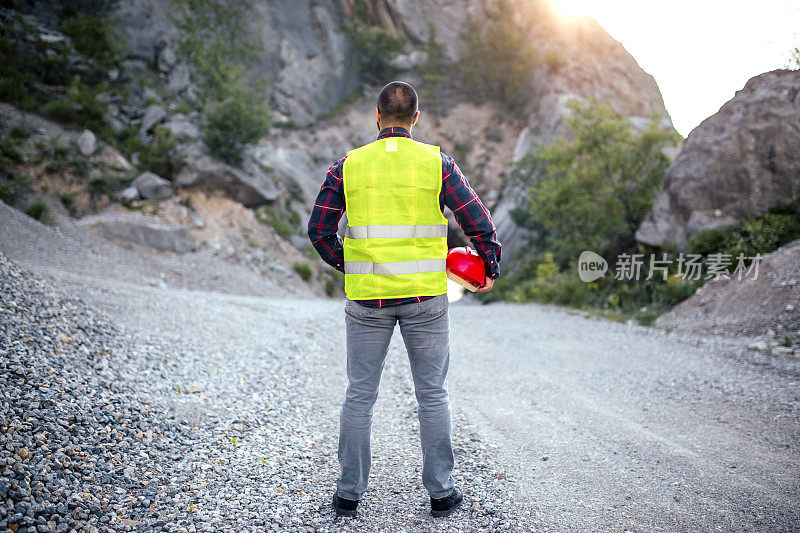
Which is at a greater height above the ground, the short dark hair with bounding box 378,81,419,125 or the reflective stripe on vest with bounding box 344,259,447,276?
the short dark hair with bounding box 378,81,419,125

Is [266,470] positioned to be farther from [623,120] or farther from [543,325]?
[623,120]

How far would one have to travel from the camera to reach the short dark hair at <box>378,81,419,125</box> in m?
2.56

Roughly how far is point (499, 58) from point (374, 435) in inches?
1440

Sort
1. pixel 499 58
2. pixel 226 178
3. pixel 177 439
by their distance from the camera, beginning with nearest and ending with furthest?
1. pixel 177 439
2. pixel 226 178
3. pixel 499 58

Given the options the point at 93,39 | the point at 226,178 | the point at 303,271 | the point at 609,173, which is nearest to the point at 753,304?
the point at 609,173

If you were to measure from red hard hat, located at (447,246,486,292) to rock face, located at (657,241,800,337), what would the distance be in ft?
22.2

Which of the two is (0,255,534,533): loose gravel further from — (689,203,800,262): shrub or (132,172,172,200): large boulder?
(132,172,172,200): large boulder

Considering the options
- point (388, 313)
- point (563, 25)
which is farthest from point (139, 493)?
point (563, 25)

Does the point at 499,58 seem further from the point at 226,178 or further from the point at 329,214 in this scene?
the point at 329,214

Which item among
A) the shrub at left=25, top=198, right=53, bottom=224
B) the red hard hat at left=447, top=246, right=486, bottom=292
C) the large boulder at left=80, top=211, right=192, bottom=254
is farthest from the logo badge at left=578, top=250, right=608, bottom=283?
the shrub at left=25, top=198, right=53, bottom=224

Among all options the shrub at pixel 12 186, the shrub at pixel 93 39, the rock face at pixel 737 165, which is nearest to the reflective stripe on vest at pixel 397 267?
the rock face at pixel 737 165

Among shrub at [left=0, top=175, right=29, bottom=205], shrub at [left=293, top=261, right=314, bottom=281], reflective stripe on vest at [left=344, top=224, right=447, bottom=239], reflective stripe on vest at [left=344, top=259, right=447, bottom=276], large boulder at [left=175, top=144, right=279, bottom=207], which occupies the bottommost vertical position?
shrub at [left=293, top=261, right=314, bottom=281]

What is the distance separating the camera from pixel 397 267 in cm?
244

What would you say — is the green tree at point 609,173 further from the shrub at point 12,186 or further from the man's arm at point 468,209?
the shrub at point 12,186
